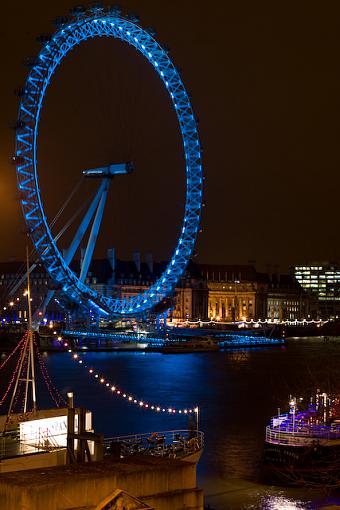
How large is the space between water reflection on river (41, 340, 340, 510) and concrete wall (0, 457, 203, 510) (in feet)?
21.3

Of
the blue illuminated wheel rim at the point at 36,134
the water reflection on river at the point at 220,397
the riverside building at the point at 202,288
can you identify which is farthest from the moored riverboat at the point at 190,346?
the riverside building at the point at 202,288

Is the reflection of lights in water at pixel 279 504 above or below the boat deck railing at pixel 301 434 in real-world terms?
below

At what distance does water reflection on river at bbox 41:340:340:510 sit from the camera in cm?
1258

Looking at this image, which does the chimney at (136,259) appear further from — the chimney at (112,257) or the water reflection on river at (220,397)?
the water reflection on river at (220,397)

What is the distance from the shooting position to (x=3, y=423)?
33.4 ft

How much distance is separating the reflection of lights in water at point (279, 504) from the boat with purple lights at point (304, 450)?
2.61ft

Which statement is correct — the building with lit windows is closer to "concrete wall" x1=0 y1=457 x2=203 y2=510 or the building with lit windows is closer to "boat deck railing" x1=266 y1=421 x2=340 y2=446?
"boat deck railing" x1=266 y1=421 x2=340 y2=446

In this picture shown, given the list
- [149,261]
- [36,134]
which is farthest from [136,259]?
[36,134]

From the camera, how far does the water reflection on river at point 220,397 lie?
12.6 m

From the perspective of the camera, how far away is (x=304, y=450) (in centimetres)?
1400

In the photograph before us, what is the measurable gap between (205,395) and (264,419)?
19.0 feet

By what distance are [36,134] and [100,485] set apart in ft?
90.6

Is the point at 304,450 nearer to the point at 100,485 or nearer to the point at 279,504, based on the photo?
the point at 279,504

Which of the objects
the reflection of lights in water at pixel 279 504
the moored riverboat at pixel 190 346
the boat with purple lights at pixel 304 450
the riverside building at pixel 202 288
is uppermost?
the riverside building at pixel 202 288
